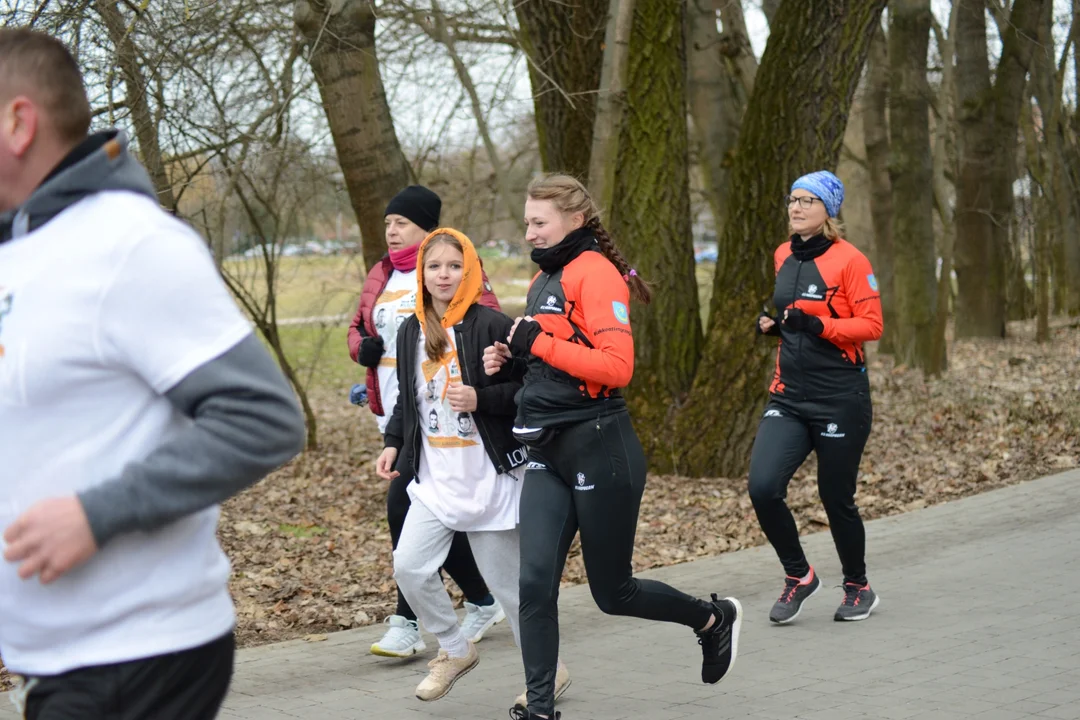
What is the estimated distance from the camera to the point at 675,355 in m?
11.6

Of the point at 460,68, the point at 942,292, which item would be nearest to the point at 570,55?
the point at 460,68

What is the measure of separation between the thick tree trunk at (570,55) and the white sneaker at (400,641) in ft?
21.1

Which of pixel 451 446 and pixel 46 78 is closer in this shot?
pixel 46 78

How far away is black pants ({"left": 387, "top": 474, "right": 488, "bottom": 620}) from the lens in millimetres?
6258

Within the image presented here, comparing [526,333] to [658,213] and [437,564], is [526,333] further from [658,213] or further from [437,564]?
[658,213]

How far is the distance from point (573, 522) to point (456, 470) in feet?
2.24

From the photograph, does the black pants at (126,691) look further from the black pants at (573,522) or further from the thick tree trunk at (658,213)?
the thick tree trunk at (658,213)

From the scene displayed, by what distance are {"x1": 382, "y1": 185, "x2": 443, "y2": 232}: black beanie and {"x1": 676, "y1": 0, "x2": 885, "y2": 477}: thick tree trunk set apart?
194 inches

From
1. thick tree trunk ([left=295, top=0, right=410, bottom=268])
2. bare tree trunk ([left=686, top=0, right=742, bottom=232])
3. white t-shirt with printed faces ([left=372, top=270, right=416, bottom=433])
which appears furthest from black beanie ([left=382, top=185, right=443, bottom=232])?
bare tree trunk ([left=686, top=0, right=742, bottom=232])

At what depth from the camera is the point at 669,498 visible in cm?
1066

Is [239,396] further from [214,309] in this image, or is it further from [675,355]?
[675,355]

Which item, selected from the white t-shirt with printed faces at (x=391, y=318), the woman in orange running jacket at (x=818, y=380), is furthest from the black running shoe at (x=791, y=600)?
the white t-shirt with printed faces at (x=391, y=318)

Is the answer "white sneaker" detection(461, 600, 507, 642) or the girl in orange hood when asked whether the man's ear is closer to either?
the girl in orange hood

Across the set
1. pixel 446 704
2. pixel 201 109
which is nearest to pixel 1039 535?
pixel 446 704
